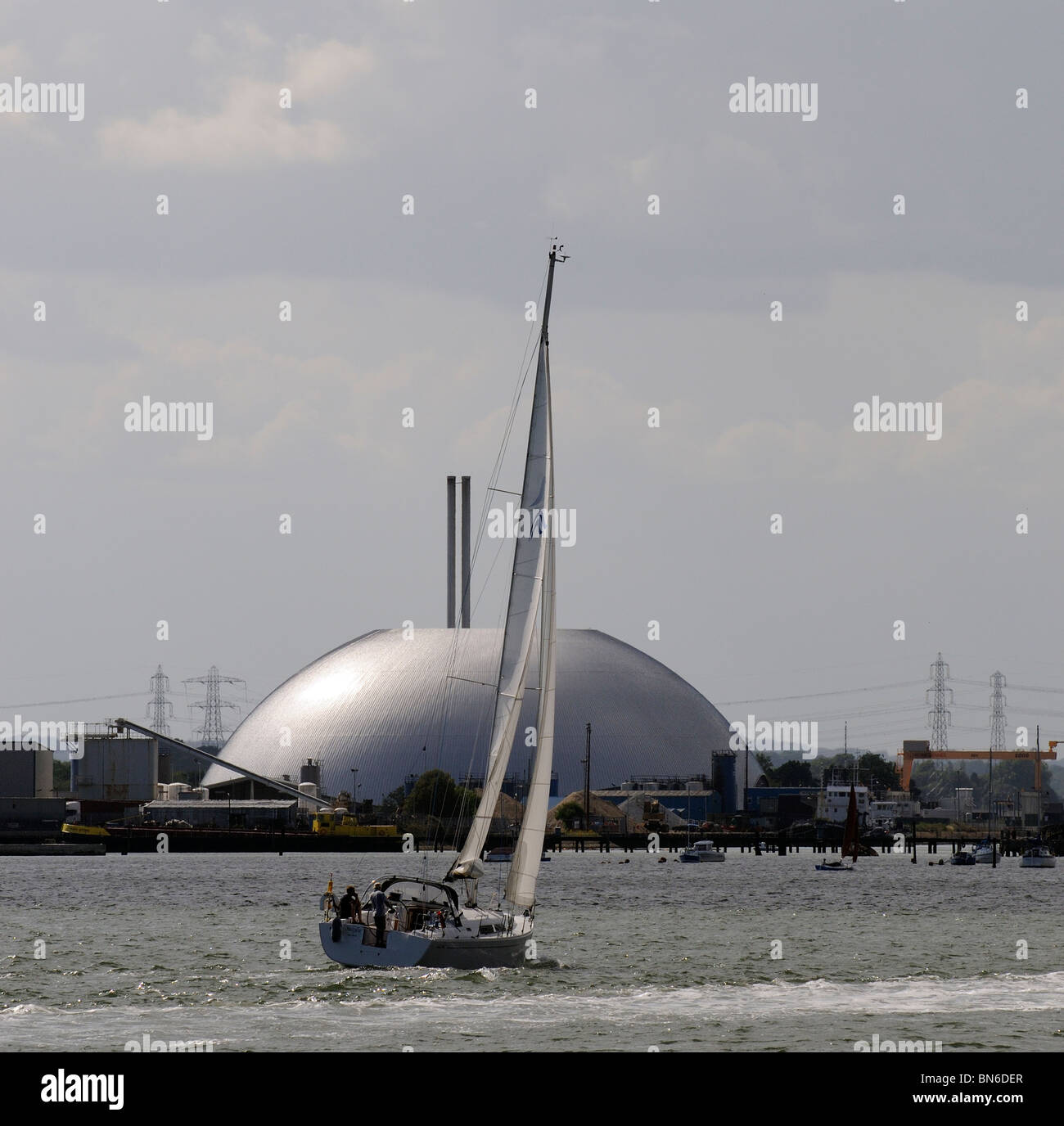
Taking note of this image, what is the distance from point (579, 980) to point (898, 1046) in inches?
506

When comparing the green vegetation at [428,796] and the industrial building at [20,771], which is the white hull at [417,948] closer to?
the green vegetation at [428,796]

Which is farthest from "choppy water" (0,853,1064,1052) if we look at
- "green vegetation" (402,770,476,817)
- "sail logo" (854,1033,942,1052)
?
"green vegetation" (402,770,476,817)

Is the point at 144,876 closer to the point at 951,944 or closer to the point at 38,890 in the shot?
the point at 38,890

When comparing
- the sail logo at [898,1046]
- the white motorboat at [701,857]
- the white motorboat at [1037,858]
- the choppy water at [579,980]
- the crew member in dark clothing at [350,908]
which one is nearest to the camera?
the sail logo at [898,1046]

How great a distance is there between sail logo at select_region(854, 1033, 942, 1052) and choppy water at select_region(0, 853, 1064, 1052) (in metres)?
0.31

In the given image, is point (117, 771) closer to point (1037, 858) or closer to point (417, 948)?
point (1037, 858)

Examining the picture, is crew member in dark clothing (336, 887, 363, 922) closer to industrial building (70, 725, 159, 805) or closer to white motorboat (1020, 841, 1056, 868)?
white motorboat (1020, 841, 1056, 868)

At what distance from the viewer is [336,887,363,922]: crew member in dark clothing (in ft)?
159

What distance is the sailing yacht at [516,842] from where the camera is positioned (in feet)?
157

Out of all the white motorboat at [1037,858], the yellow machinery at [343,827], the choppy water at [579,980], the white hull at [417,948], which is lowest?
the white motorboat at [1037,858]

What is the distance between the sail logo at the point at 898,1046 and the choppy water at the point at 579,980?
0.31 meters
